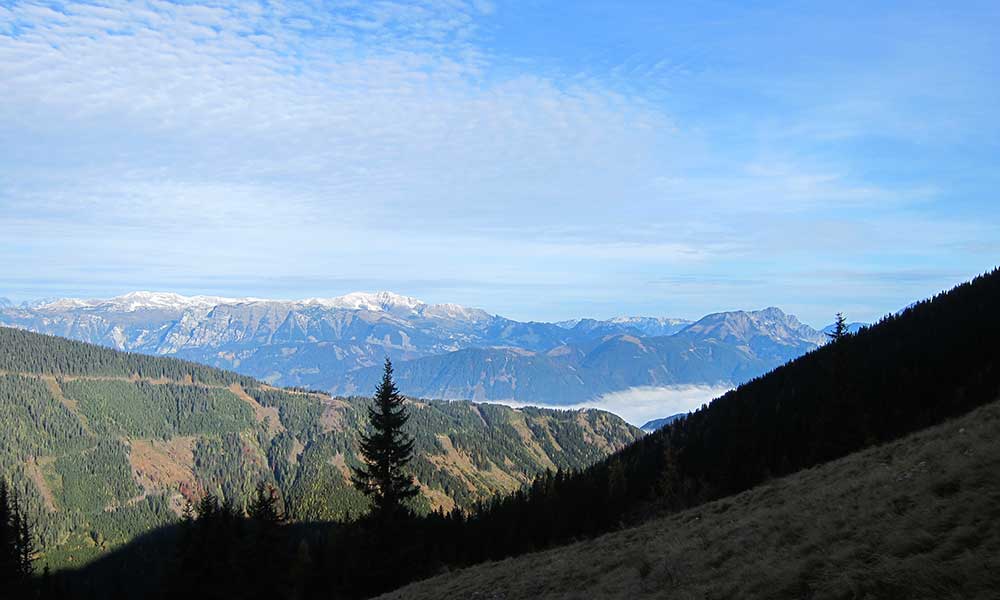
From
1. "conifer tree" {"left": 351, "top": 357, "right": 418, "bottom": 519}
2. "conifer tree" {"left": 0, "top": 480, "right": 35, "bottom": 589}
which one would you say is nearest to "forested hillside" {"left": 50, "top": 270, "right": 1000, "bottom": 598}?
"conifer tree" {"left": 351, "top": 357, "right": 418, "bottom": 519}

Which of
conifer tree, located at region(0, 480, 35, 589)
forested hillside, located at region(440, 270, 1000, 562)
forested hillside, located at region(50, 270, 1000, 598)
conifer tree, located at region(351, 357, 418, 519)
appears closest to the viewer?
forested hillside, located at region(50, 270, 1000, 598)

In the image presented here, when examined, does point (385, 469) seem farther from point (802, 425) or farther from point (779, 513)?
point (802, 425)

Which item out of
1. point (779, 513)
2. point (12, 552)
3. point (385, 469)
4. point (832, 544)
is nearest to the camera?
point (832, 544)

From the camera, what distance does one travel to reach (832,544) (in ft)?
46.8

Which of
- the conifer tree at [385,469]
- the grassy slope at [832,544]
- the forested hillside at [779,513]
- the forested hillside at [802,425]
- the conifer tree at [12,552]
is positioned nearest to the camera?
the grassy slope at [832,544]

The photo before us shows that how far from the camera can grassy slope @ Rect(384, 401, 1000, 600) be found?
440 inches

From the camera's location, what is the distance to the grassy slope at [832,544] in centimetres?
1117

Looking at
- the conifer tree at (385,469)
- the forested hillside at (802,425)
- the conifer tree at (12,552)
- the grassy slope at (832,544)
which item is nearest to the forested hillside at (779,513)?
the grassy slope at (832,544)

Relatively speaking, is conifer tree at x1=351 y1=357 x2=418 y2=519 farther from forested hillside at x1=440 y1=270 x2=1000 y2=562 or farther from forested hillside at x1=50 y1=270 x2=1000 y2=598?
forested hillside at x1=440 y1=270 x2=1000 y2=562

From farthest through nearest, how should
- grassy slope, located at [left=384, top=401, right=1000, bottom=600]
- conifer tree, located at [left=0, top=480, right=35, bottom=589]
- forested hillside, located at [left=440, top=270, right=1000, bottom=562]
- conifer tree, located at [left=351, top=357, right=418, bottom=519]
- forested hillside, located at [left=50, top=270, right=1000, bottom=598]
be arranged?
forested hillside, located at [left=440, top=270, right=1000, bottom=562] → conifer tree, located at [left=0, top=480, right=35, bottom=589] → conifer tree, located at [left=351, top=357, right=418, bottom=519] → forested hillside, located at [left=50, top=270, right=1000, bottom=598] → grassy slope, located at [left=384, top=401, right=1000, bottom=600]

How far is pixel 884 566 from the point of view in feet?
37.3

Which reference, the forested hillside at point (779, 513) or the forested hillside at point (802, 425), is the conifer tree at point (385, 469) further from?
the forested hillside at point (802, 425)

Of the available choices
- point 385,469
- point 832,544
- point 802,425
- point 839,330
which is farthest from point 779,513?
point 802,425

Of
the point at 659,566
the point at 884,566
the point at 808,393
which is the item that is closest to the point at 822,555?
the point at 884,566
